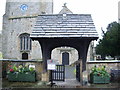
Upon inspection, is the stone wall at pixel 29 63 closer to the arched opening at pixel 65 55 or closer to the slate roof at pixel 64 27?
the slate roof at pixel 64 27

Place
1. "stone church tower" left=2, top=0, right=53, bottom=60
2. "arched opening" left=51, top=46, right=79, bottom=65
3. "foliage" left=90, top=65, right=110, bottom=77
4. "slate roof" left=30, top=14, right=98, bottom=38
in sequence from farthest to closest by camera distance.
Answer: "arched opening" left=51, top=46, right=79, bottom=65
"stone church tower" left=2, top=0, right=53, bottom=60
"foliage" left=90, top=65, right=110, bottom=77
"slate roof" left=30, top=14, right=98, bottom=38

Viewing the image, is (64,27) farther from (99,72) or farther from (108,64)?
(108,64)

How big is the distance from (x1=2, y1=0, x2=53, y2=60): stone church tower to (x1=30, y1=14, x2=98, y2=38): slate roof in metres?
18.7

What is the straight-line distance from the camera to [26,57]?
32.2 meters

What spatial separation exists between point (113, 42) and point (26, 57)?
48.8ft

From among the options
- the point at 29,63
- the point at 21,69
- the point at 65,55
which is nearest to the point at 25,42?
the point at 65,55

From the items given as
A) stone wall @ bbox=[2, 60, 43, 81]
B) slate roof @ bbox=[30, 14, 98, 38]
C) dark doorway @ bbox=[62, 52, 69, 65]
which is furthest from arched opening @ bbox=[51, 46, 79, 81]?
slate roof @ bbox=[30, 14, 98, 38]

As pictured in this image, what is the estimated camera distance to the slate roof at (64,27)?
11781mm

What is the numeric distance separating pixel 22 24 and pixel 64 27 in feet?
68.6

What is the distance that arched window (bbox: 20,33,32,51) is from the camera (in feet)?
107

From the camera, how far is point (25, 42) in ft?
108

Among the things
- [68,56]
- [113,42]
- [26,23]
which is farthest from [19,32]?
[113,42]

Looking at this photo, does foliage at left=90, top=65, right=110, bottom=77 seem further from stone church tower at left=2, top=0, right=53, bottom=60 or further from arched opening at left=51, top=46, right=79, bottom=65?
arched opening at left=51, top=46, right=79, bottom=65

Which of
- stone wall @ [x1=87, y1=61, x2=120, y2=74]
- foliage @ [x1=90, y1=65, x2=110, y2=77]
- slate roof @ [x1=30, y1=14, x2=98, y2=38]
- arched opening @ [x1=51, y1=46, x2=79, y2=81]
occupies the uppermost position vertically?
slate roof @ [x1=30, y1=14, x2=98, y2=38]
